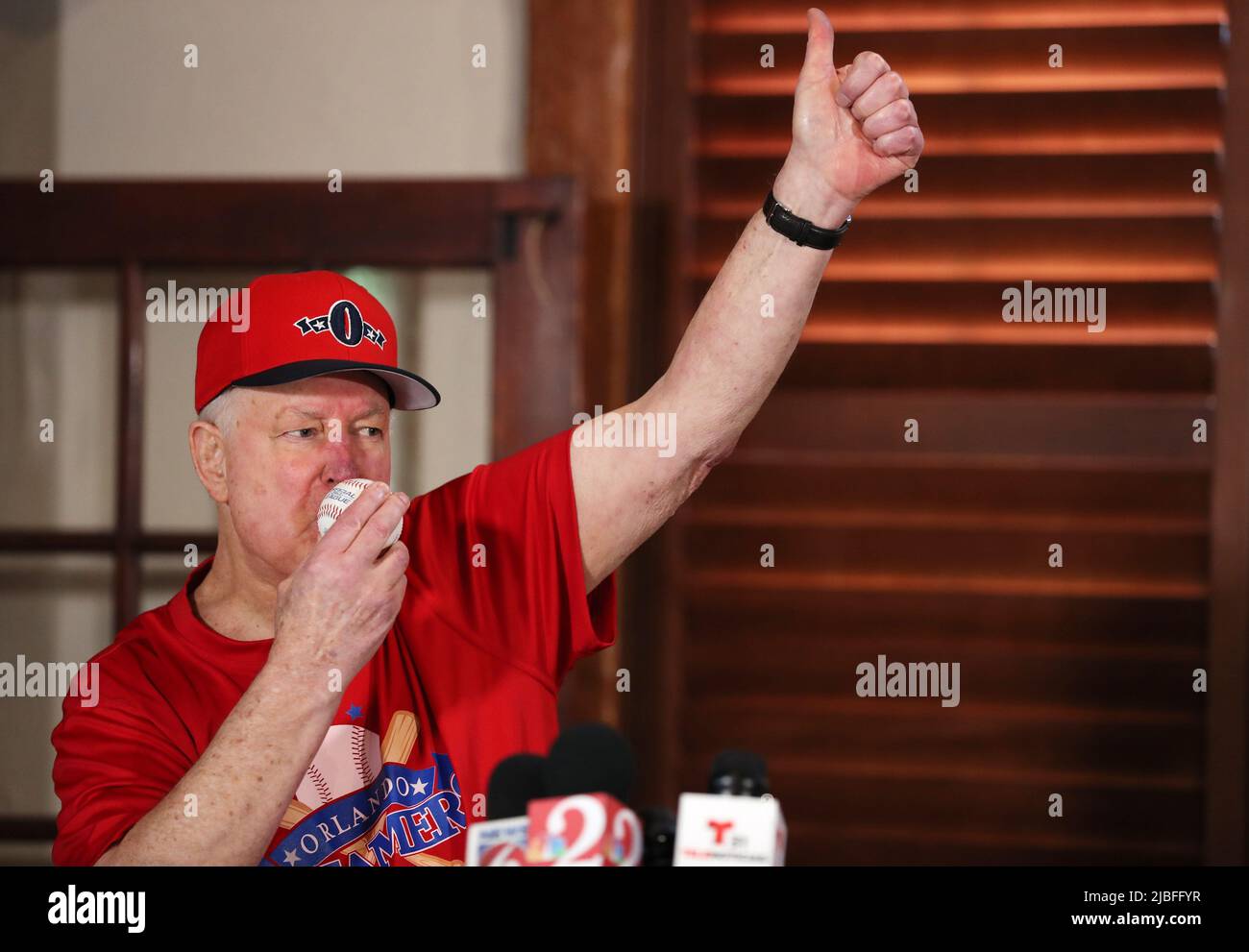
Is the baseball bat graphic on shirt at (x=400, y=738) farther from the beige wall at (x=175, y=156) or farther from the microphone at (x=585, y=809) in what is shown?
the beige wall at (x=175, y=156)

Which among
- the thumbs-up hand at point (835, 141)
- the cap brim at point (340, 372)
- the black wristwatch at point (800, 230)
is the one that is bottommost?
the cap brim at point (340, 372)

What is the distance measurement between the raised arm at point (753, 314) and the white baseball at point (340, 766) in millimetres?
289

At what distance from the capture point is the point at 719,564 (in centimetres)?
226

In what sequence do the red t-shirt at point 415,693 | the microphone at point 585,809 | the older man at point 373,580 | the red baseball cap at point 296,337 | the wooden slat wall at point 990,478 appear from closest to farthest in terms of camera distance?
the microphone at point 585,809 → the older man at point 373,580 → the red t-shirt at point 415,693 → the red baseball cap at point 296,337 → the wooden slat wall at point 990,478

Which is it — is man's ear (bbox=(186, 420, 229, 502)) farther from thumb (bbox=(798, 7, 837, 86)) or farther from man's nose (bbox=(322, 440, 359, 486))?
thumb (bbox=(798, 7, 837, 86))

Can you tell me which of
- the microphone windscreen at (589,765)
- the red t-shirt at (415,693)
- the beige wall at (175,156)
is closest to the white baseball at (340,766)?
the red t-shirt at (415,693)

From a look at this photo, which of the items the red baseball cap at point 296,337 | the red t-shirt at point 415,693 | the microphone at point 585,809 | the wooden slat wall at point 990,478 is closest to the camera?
the microphone at point 585,809

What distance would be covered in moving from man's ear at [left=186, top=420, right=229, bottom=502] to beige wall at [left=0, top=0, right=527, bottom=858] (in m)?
0.96

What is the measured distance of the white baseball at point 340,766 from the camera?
113cm

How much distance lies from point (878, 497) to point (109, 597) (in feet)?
4.80

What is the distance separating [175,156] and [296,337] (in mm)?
1315

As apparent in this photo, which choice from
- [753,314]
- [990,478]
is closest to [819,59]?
[753,314]

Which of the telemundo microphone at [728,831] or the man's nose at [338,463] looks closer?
the telemundo microphone at [728,831]

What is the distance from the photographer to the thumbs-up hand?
1.06 m
